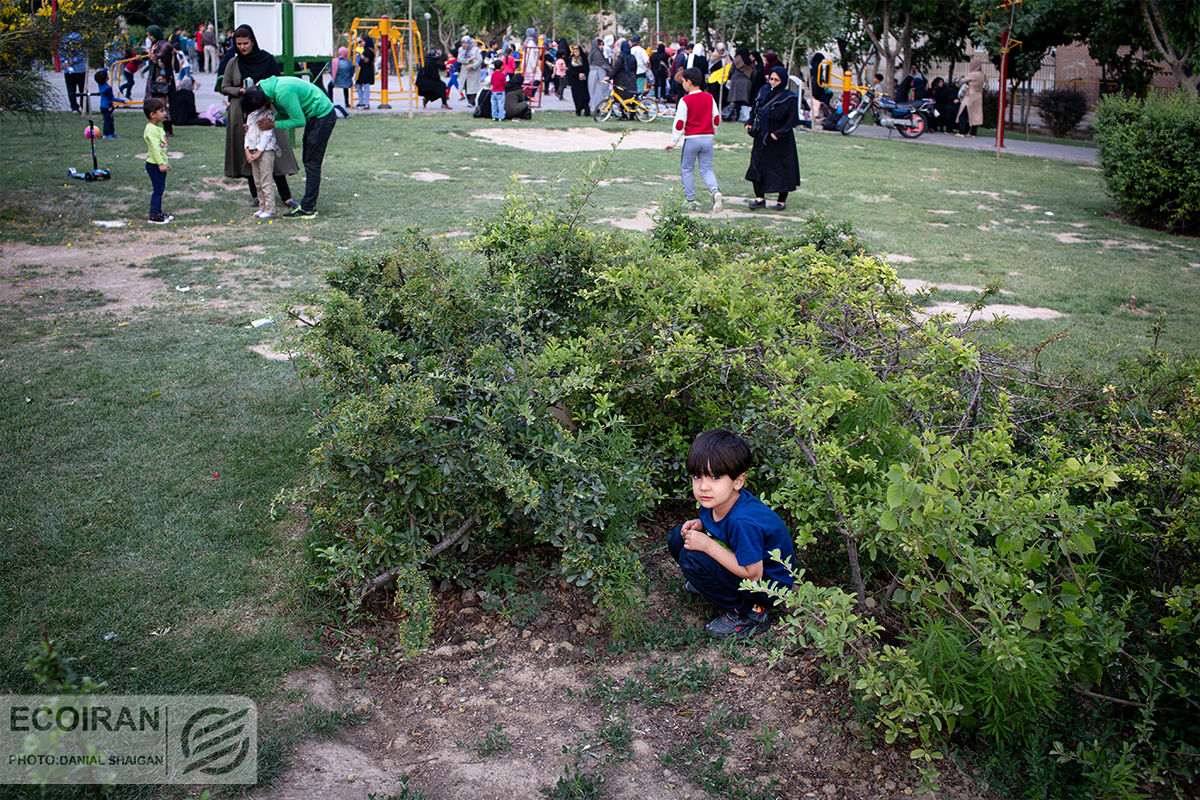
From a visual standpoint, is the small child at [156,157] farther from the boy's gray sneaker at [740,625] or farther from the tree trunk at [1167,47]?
the tree trunk at [1167,47]

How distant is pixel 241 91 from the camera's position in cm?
974

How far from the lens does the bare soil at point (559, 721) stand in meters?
2.66

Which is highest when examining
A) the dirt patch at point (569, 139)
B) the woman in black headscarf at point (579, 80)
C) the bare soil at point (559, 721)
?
the woman in black headscarf at point (579, 80)

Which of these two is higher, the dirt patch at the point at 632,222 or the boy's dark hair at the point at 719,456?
the dirt patch at the point at 632,222

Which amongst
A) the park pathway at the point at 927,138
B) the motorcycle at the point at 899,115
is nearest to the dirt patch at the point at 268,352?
the park pathway at the point at 927,138

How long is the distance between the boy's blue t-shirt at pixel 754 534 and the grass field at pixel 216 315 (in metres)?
1.55

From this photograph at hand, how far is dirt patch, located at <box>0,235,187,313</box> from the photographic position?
7.16m

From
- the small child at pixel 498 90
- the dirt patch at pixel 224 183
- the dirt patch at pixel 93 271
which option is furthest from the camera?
the small child at pixel 498 90

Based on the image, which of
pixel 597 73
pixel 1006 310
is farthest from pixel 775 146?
pixel 597 73

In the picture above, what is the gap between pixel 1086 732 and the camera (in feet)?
9.03

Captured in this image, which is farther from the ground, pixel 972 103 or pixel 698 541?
pixel 972 103

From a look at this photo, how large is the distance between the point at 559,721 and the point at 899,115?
22.9m

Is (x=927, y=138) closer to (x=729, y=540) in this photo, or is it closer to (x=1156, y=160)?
(x=1156, y=160)

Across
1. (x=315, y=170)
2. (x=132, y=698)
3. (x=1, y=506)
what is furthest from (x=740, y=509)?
(x=315, y=170)
